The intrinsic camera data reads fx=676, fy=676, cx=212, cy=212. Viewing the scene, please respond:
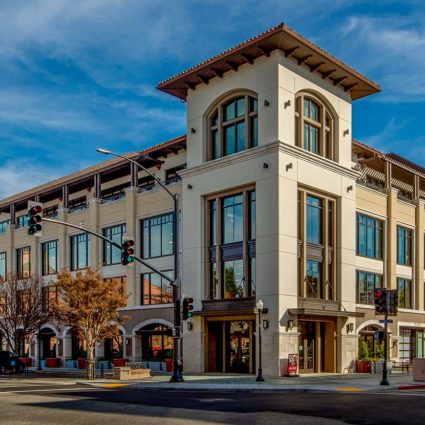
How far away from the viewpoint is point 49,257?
58.1 meters

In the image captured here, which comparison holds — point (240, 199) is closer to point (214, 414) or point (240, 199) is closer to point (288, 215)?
point (288, 215)

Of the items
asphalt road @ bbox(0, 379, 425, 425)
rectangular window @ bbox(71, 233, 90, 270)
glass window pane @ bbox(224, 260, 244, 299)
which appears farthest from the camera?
rectangular window @ bbox(71, 233, 90, 270)

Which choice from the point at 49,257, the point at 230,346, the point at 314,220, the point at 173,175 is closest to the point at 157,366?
the point at 230,346

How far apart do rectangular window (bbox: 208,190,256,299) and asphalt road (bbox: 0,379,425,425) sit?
1531cm

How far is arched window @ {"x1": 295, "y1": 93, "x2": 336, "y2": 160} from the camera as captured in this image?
4050cm

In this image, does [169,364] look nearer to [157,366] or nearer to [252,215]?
[157,366]

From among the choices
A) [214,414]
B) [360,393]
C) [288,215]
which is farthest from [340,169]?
[214,414]

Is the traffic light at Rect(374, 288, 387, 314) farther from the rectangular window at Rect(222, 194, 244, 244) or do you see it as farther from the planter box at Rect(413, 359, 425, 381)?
the rectangular window at Rect(222, 194, 244, 244)

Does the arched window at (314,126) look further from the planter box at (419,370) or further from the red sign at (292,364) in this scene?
the planter box at (419,370)

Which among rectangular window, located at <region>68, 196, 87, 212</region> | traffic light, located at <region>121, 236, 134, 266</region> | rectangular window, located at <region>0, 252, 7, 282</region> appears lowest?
rectangular window, located at <region>0, 252, 7, 282</region>

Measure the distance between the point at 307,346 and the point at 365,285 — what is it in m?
8.10

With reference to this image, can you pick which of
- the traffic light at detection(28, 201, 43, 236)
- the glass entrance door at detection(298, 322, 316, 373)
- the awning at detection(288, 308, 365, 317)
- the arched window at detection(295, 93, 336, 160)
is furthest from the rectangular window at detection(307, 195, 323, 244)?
the traffic light at detection(28, 201, 43, 236)

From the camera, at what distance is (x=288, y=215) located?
3847 cm

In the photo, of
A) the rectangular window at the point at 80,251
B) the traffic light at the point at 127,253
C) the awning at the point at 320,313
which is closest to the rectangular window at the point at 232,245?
the awning at the point at 320,313
